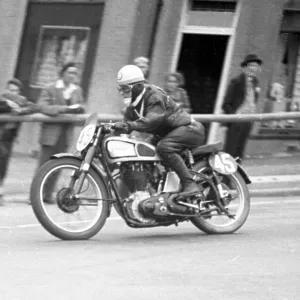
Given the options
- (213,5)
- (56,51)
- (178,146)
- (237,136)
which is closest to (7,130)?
(237,136)

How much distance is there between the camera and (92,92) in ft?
62.6

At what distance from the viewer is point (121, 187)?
9.88 m

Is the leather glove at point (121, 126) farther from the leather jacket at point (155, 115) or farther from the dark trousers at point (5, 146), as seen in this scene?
the dark trousers at point (5, 146)

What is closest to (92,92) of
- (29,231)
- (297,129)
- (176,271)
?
(297,129)

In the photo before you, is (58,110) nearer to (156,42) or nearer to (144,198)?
(144,198)

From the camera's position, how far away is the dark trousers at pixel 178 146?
32.3ft

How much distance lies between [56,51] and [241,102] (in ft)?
19.9

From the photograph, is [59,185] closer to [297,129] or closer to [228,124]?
[228,124]

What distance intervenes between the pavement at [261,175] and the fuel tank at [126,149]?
3.61 m

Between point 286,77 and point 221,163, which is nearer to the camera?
point 221,163

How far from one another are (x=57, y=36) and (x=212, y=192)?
33.1 feet

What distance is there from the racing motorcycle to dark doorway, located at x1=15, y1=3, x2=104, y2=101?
9244 mm

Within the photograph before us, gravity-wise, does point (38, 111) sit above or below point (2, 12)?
below

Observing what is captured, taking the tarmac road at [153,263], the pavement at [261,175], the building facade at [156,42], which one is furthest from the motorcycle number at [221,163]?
the building facade at [156,42]
